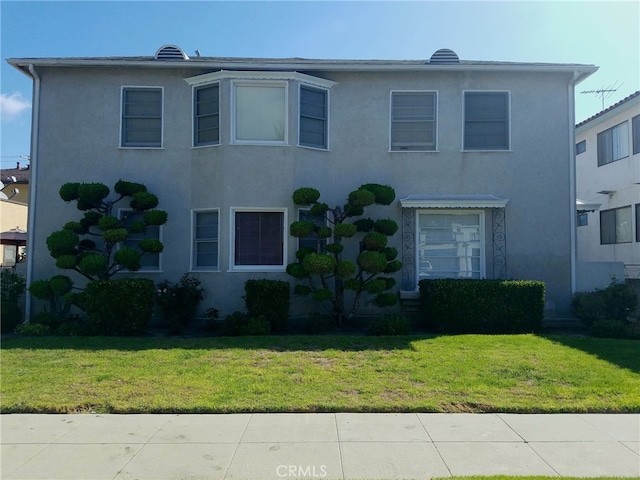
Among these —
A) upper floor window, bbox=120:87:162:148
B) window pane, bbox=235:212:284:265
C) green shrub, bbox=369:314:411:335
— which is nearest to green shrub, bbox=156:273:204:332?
window pane, bbox=235:212:284:265

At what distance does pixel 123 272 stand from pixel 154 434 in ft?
25.2

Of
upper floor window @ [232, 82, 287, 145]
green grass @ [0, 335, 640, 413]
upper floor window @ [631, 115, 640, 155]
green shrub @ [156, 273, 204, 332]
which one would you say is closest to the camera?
green grass @ [0, 335, 640, 413]

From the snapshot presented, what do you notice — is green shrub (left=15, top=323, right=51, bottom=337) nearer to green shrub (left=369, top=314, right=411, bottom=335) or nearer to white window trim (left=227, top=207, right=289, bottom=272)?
white window trim (left=227, top=207, right=289, bottom=272)

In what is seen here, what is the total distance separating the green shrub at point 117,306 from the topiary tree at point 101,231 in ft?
1.89

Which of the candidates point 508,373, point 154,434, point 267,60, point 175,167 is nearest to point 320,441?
point 154,434

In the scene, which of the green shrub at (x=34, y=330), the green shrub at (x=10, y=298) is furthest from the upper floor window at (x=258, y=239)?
the green shrub at (x=10, y=298)

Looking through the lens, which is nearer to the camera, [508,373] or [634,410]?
[634,410]

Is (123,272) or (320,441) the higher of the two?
(123,272)

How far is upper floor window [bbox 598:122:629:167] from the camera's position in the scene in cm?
1709

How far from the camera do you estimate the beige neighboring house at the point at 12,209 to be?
936 inches

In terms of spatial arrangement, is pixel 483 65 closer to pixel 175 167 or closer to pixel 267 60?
pixel 267 60

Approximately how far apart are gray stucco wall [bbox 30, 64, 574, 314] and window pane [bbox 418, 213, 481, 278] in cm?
45

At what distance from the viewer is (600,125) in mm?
18484

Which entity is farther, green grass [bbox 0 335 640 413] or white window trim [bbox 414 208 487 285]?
white window trim [bbox 414 208 487 285]
